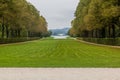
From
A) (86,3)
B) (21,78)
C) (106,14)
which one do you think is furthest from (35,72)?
(86,3)

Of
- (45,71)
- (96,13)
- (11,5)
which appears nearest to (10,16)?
(11,5)

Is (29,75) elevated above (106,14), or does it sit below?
below

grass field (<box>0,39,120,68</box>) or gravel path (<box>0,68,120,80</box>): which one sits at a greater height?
gravel path (<box>0,68,120,80</box>)

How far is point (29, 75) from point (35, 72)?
108 cm

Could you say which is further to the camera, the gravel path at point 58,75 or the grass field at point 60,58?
the grass field at point 60,58

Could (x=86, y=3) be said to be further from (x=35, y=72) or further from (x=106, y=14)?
(x=35, y=72)

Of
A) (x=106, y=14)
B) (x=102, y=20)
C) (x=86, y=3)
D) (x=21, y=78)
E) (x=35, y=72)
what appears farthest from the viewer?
(x=86, y=3)

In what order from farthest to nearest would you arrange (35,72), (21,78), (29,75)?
1. (35,72)
2. (29,75)
3. (21,78)

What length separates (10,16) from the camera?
234ft

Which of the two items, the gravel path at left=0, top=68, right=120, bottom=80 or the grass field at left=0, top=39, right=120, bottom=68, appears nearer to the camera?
the gravel path at left=0, top=68, right=120, bottom=80

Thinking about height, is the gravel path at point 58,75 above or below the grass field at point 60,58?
above

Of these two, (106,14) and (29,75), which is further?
(106,14)

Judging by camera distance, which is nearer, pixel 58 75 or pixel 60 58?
pixel 58 75

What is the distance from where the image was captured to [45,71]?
16.5 meters
